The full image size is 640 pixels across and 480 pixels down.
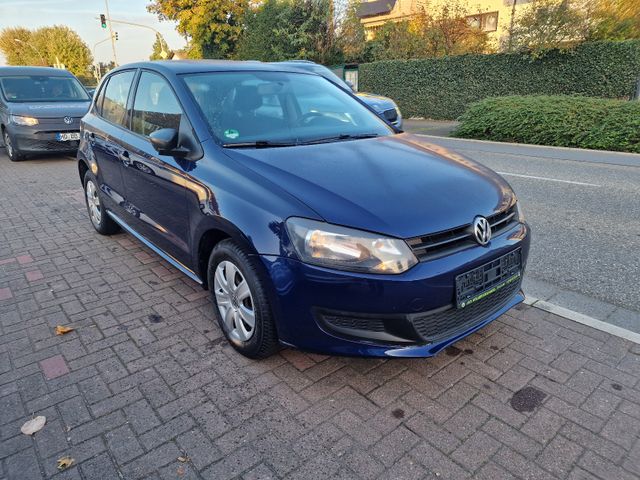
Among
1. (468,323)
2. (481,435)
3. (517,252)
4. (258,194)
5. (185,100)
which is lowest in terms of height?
(481,435)

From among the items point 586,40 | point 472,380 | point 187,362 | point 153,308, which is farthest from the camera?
point 586,40

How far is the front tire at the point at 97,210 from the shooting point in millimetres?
4926

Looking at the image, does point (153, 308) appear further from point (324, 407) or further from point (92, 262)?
point (324, 407)

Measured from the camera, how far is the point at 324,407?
2443 millimetres

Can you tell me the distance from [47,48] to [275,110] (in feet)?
240

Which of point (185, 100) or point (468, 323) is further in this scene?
point (185, 100)

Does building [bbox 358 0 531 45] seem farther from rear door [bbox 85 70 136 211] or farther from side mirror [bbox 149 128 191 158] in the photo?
side mirror [bbox 149 128 191 158]

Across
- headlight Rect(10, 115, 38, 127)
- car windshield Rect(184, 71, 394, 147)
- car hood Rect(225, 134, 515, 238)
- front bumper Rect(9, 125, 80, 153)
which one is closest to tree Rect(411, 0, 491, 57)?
front bumper Rect(9, 125, 80, 153)

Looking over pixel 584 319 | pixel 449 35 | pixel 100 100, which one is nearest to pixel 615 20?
pixel 449 35

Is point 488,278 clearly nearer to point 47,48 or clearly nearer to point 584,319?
point 584,319

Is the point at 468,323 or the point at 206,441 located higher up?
the point at 468,323

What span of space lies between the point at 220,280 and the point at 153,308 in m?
0.92

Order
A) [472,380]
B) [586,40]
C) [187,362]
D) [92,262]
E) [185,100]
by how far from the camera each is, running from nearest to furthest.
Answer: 1. [472,380]
2. [187,362]
3. [185,100]
4. [92,262]
5. [586,40]

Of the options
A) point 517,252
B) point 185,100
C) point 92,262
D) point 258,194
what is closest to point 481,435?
point 517,252
